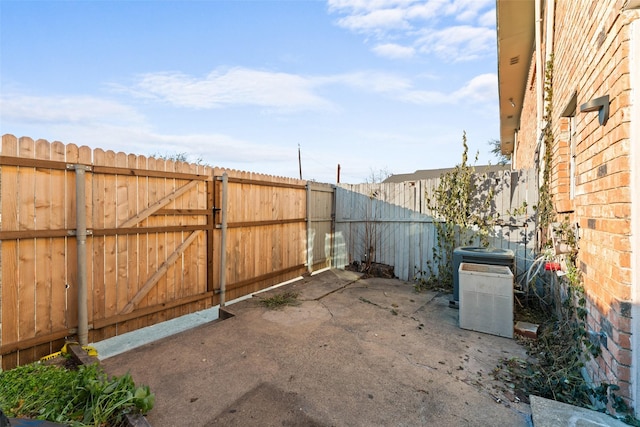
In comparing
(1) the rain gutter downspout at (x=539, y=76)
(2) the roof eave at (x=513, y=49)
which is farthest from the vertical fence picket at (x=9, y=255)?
(2) the roof eave at (x=513, y=49)

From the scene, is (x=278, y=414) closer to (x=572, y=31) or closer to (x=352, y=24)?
(x=572, y=31)

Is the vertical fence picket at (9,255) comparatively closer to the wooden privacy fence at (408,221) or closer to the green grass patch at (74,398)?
the green grass patch at (74,398)

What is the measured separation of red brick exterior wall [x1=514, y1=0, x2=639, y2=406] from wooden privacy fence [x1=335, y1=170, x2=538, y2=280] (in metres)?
2.29

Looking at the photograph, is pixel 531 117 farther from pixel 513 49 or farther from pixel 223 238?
pixel 223 238

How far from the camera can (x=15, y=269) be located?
2559mm

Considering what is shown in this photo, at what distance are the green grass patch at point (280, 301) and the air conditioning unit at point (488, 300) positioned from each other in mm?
2481

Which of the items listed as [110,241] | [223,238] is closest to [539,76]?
[223,238]

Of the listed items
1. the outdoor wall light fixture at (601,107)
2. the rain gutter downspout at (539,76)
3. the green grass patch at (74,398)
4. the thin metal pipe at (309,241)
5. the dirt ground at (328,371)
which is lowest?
the dirt ground at (328,371)

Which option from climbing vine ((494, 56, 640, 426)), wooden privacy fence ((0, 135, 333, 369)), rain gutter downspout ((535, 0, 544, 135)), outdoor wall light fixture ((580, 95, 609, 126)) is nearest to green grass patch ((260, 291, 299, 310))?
wooden privacy fence ((0, 135, 333, 369))

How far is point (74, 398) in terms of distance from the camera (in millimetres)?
1927

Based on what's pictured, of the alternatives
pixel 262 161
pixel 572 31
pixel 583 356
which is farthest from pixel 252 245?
pixel 262 161

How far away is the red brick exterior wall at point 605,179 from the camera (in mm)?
1560

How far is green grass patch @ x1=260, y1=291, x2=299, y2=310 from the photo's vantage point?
438 centimetres

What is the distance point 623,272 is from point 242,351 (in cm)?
311
